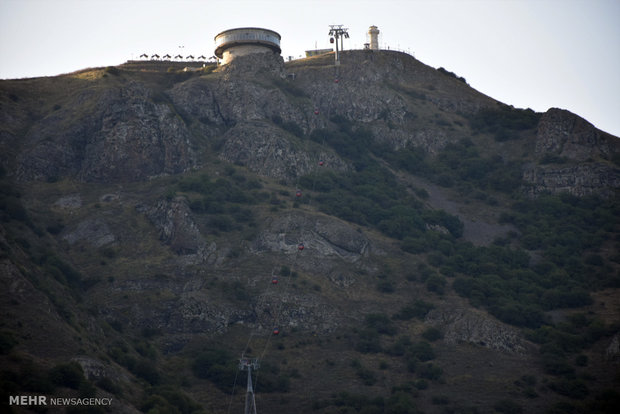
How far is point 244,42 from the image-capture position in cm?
13625

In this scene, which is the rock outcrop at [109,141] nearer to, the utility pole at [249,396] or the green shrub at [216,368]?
the green shrub at [216,368]

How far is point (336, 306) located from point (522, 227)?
131 feet

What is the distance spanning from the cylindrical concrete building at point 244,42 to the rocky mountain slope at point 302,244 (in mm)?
4349

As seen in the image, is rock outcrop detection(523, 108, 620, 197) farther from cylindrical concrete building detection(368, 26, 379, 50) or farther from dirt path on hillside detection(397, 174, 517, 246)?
cylindrical concrete building detection(368, 26, 379, 50)

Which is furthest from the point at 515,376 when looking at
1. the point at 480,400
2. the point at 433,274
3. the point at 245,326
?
the point at 245,326

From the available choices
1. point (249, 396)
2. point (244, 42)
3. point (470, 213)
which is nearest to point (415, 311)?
point (249, 396)

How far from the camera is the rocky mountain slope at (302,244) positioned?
77875mm

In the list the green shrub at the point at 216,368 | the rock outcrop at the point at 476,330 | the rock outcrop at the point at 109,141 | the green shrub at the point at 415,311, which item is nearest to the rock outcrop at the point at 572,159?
the green shrub at the point at 415,311

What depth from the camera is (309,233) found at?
101m

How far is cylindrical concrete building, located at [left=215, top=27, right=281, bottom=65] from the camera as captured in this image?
137 meters

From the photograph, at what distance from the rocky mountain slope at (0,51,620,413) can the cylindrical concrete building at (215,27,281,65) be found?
14.3 feet

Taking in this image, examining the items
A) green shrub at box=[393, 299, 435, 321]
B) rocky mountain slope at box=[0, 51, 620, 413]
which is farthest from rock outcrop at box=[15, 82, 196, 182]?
green shrub at box=[393, 299, 435, 321]

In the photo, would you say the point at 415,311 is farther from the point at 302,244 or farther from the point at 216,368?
the point at 216,368

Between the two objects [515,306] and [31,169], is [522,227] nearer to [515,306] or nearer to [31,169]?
[515,306]
